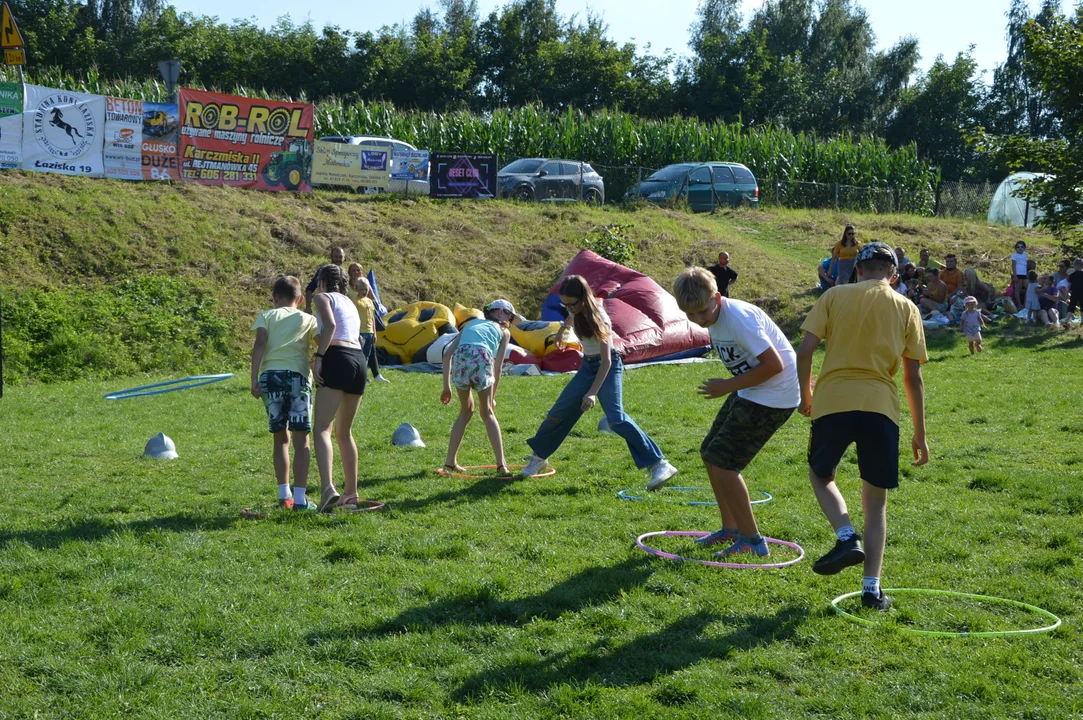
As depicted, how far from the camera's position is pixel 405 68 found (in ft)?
169

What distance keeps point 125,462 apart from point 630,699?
6.65 m

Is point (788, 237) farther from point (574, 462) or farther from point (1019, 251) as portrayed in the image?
point (574, 462)

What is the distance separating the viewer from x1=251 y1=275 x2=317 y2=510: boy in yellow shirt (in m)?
7.18

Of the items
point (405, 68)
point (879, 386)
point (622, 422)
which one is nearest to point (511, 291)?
point (622, 422)

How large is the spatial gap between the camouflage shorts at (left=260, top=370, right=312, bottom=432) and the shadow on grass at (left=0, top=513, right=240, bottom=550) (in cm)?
79

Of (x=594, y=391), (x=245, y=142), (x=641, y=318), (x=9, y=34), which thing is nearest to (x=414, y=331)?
(x=641, y=318)

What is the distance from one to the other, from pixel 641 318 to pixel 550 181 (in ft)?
36.6

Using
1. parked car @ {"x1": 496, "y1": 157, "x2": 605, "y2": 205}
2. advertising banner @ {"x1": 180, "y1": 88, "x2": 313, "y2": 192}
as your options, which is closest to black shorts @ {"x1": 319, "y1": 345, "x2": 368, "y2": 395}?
advertising banner @ {"x1": 180, "y1": 88, "x2": 313, "y2": 192}

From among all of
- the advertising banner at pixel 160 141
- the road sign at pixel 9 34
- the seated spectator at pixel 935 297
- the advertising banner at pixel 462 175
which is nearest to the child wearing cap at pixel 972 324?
the seated spectator at pixel 935 297

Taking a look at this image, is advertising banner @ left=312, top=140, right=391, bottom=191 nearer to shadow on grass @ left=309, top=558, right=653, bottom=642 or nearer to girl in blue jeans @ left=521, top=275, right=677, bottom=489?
girl in blue jeans @ left=521, top=275, right=677, bottom=489

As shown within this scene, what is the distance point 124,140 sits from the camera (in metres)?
20.2

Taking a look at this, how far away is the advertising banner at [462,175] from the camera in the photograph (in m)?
25.3

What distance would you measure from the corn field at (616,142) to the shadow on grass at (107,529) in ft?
71.4

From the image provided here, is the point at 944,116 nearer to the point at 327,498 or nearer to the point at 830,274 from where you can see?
the point at 830,274
